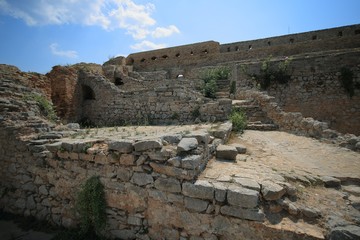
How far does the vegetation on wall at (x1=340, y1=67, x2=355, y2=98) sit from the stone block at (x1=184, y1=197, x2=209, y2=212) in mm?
11941

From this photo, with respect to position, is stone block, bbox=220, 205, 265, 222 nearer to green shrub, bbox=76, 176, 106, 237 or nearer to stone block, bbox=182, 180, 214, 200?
stone block, bbox=182, 180, 214, 200

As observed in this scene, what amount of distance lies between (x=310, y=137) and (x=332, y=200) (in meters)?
4.70

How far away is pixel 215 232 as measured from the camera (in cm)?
327

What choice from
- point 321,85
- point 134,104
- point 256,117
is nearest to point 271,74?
point 321,85

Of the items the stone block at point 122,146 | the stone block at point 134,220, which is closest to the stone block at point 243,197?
the stone block at point 134,220

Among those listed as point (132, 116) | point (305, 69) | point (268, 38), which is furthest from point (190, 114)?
point (268, 38)

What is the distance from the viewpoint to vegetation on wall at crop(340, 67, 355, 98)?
36.6 ft

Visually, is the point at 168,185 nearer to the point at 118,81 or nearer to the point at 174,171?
the point at 174,171

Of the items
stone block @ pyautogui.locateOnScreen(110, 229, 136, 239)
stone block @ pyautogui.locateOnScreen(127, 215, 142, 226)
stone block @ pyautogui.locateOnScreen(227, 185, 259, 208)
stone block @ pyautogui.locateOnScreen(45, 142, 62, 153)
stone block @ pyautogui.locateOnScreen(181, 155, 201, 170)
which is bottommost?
stone block @ pyautogui.locateOnScreen(110, 229, 136, 239)

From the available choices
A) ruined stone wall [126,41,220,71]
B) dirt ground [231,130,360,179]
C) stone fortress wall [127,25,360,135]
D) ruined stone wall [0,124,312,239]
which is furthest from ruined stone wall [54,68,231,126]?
ruined stone wall [126,41,220,71]

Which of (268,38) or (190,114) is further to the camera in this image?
(268,38)

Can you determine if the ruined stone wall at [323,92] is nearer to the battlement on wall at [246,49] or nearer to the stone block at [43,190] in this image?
the battlement on wall at [246,49]

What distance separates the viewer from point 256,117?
930cm

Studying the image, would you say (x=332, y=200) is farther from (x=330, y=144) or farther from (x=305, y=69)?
(x=305, y=69)
